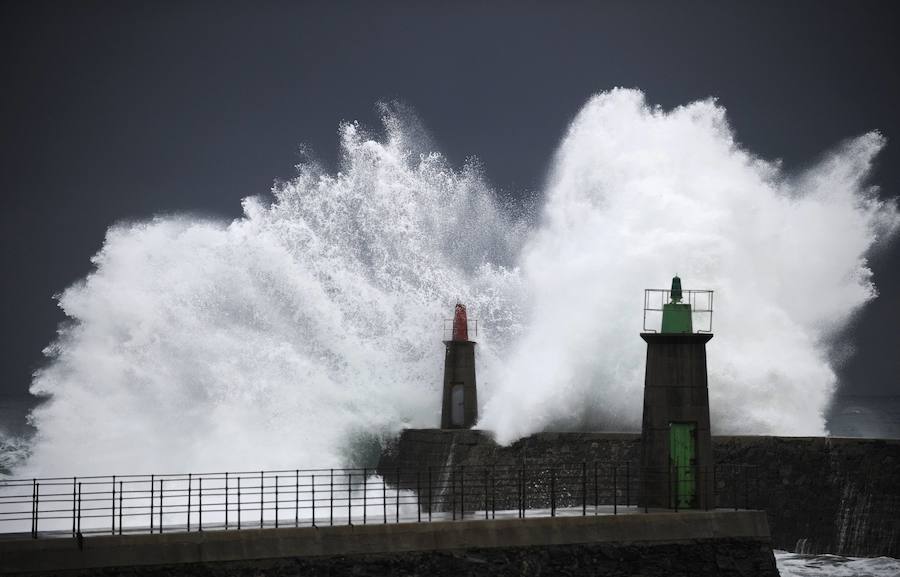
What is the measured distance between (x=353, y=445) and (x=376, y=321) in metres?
3.69

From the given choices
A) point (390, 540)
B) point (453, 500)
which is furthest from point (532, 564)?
point (453, 500)

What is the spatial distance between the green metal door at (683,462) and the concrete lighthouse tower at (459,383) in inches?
434

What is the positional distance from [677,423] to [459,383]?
11.3m

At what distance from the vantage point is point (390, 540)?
15.6 m

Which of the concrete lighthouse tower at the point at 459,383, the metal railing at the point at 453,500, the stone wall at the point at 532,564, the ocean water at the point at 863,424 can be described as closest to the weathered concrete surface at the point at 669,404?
the metal railing at the point at 453,500

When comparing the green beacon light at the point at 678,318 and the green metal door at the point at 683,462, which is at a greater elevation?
the green beacon light at the point at 678,318

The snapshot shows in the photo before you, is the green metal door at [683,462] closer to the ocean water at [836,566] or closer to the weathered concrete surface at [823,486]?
the ocean water at [836,566]

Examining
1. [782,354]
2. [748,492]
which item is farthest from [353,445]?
[748,492]

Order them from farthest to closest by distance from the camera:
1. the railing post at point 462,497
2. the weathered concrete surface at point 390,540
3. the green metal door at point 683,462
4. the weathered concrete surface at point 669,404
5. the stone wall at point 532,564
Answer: the weathered concrete surface at point 669,404
the green metal door at point 683,462
the railing post at point 462,497
the stone wall at point 532,564
the weathered concrete surface at point 390,540

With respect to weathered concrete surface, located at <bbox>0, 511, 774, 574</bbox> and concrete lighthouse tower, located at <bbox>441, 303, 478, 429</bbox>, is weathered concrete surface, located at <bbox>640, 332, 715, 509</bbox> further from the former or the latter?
concrete lighthouse tower, located at <bbox>441, 303, 478, 429</bbox>

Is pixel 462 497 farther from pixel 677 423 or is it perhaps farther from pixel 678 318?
pixel 678 318

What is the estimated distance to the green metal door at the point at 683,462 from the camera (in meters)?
17.5

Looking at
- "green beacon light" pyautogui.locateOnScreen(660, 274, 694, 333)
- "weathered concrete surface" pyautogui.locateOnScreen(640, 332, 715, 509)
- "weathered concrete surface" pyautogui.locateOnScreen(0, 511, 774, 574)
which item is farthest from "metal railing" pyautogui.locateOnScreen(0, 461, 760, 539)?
"green beacon light" pyautogui.locateOnScreen(660, 274, 694, 333)

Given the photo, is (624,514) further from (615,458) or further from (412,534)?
(615,458)
